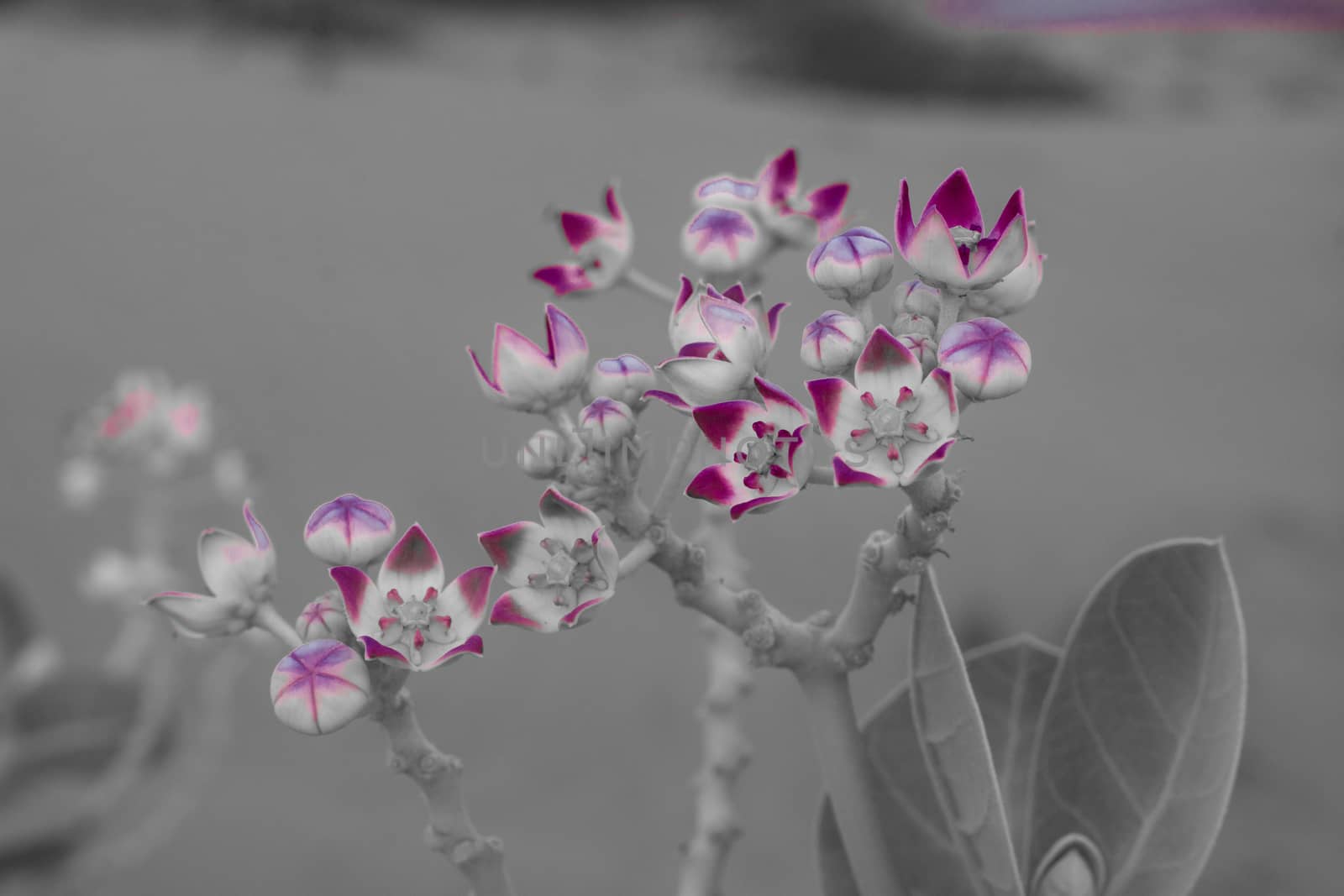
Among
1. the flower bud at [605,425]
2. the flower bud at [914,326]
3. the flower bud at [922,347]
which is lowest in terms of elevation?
the flower bud at [605,425]

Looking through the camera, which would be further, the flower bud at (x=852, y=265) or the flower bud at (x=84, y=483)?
the flower bud at (x=84, y=483)

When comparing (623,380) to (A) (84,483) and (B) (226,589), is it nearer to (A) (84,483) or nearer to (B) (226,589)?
(B) (226,589)

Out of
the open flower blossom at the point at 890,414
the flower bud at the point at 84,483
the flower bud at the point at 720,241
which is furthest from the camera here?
the flower bud at the point at 84,483

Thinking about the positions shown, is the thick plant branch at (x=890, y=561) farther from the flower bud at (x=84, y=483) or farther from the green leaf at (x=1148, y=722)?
the flower bud at (x=84, y=483)

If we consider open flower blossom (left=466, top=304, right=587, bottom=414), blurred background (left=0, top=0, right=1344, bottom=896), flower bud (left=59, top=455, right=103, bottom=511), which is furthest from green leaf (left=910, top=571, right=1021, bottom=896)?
blurred background (left=0, top=0, right=1344, bottom=896)

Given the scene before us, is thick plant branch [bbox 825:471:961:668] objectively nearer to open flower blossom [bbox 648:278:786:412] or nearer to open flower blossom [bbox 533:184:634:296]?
open flower blossom [bbox 648:278:786:412]

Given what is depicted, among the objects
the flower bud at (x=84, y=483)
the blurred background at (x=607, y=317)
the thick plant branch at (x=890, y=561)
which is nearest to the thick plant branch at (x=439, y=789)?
the thick plant branch at (x=890, y=561)

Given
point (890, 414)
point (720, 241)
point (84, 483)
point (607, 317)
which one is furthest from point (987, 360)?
point (607, 317)
